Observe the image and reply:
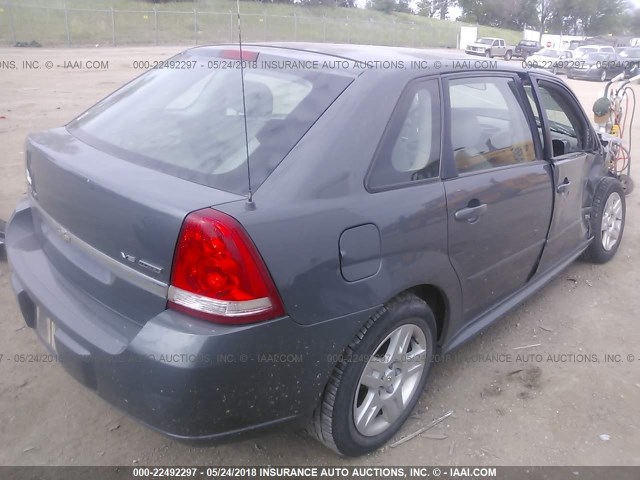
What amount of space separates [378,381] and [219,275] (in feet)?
3.10

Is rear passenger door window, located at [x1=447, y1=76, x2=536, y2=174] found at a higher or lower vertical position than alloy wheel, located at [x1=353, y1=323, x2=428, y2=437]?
higher

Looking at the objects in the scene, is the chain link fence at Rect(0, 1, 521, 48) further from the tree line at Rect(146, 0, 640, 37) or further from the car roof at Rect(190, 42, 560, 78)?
the tree line at Rect(146, 0, 640, 37)

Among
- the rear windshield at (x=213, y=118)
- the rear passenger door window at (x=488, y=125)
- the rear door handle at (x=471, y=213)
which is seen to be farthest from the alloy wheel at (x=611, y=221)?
the rear windshield at (x=213, y=118)

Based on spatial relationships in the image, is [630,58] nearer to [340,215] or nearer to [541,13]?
[340,215]

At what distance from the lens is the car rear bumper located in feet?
6.04

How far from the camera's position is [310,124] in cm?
213

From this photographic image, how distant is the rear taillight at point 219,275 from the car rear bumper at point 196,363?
0.16ft

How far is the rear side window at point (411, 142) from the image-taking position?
2248mm

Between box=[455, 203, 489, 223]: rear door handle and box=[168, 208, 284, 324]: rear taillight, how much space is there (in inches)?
41.0

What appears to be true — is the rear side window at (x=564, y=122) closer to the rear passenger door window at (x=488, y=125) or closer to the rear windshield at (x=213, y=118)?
the rear passenger door window at (x=488, y=125)

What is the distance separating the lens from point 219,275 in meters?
1.84

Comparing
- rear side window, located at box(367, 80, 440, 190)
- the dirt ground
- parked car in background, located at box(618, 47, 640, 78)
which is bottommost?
the dirt ground

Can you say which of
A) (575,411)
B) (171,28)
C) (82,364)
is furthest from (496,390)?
(171,28)

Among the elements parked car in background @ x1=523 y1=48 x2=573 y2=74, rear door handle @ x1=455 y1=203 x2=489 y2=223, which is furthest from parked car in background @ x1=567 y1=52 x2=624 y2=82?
rear door handle @ x1=455 y1=203 x2=489 y2=223
